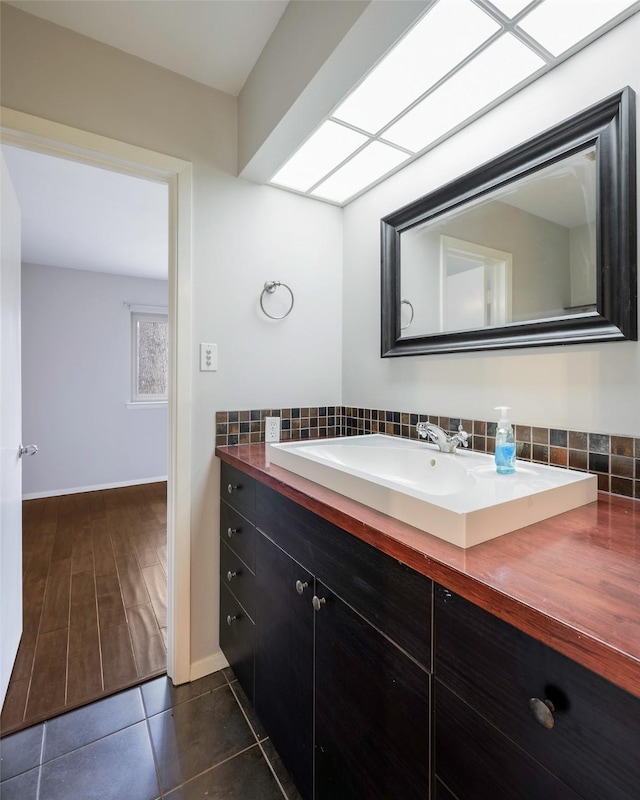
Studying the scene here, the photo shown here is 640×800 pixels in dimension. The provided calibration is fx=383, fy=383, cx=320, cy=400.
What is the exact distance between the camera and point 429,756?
0.65 meters

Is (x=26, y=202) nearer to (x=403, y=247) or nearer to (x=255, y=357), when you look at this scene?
(x=255, y=357)

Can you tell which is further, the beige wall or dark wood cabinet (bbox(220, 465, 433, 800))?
the beige wall

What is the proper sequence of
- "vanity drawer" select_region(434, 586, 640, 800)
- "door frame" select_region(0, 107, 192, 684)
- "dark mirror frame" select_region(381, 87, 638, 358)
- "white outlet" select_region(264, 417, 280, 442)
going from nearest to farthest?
"vanity drawer" select_region(434, 586, 640, 800), "dark mirror frame" select_region(381, 87, 638, 358), "door frame" select_region(0, 107, 192, 684), "white outlet" select_region(264, 417, 280, 442)

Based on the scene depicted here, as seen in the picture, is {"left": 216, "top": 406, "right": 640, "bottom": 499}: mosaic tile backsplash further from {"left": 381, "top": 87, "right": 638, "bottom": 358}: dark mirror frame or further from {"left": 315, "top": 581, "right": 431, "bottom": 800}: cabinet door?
{"left": 315, "top": 581, "right": 431, "bottom": 800}: cabinet door

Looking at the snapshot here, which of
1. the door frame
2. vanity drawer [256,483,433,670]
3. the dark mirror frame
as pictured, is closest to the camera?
vanity drawer [256,483,433,670]

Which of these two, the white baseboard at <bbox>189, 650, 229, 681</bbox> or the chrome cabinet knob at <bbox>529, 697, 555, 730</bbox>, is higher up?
the chrome cabinet knob at <bbox>529, 697, 555, 730</bbox>

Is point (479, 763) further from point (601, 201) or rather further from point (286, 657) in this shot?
point (601, 201)

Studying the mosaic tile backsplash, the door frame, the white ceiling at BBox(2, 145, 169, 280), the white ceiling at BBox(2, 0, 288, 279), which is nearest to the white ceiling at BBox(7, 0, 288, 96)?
the white ceiling at BBox(2, 0, 288, 279)

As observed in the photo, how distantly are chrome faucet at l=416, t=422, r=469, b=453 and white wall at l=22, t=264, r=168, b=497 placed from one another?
400 cm

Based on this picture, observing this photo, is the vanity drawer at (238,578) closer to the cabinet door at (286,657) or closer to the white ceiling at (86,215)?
the cabinet door at (286,657)

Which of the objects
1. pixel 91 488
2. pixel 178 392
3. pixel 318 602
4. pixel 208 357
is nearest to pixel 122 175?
pixel 208 357

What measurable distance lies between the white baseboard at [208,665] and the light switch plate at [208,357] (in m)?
1.23

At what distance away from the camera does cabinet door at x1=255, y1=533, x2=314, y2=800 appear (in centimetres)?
101

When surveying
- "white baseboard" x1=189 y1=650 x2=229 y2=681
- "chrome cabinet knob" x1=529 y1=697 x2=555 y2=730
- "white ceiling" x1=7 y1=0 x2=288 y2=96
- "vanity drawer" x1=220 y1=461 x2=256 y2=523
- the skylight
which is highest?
"white ceiling" x1=7 y1=0 x2=288 y2=96
